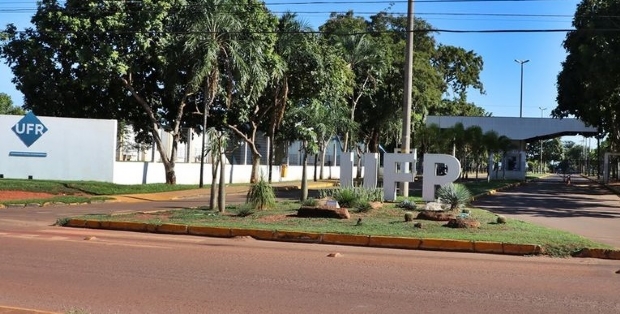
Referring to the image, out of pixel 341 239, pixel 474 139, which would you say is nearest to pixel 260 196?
pixel 341 239

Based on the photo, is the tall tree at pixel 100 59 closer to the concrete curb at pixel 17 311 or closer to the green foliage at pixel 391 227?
the green foliage at pixel 391 227

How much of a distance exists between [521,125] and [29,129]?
1835 inches

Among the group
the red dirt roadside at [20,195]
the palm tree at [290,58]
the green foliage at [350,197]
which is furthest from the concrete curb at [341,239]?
the palm tree at [290,58]

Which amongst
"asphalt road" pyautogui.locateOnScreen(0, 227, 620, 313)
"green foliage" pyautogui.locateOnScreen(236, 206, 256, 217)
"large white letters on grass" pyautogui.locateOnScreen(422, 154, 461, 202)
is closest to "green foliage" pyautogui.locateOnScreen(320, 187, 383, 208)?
"large white letters on grass" pyautogui.locateOnScreen(422, 154, 461, 202)

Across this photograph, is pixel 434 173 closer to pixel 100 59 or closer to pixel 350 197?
pixel 350 197

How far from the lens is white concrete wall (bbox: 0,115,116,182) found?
2702 cm

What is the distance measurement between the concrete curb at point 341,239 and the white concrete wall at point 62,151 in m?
13.7

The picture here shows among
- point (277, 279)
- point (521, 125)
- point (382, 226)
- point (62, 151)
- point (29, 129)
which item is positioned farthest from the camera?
point (521, 125)

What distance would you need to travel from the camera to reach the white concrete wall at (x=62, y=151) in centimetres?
2702

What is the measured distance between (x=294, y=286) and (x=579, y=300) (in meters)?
3.39

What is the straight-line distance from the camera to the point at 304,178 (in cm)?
2053

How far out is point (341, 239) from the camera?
41.1ft

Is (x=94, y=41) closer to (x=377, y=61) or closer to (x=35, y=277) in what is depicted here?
(x=377, y=61)

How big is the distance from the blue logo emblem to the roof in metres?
39.4
